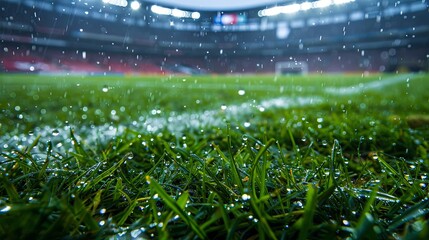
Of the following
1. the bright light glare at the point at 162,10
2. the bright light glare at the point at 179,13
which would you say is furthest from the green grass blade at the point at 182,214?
the bright light glare at the point at 162,10

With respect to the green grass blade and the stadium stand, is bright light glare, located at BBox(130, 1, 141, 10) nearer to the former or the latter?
the stadium stand

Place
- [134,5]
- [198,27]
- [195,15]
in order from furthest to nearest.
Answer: [198,27], [195,15], [134,5]

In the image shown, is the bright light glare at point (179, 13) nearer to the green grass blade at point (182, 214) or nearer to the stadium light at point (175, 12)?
the stadium light at point (175, 12)

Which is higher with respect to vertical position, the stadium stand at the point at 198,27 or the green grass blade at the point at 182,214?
the stadium stand at the point at 198,27

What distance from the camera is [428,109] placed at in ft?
7.57

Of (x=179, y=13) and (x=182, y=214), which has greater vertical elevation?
(x=179, y=13)

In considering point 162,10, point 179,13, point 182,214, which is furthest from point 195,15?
point 182,214

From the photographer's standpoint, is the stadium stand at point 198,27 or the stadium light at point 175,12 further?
the stadium light at point 175,12

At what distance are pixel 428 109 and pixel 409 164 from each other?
6.28 ft

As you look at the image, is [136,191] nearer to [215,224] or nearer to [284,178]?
[215,224]

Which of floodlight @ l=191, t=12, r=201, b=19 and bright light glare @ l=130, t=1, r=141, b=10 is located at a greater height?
bright light glare @ l=130, t=1, r=141, b=10

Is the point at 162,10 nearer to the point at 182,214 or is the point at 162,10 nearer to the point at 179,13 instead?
the point at 179,13

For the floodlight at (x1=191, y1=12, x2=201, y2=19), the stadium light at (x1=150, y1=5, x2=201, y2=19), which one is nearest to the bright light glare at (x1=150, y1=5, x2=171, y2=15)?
the stadium light at (x1=150, y1=5, x2=201, y2=19)

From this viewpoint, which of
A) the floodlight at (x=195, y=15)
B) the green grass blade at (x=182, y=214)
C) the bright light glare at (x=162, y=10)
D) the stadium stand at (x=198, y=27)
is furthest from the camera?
the bright light glare at (x=162, y=10)
